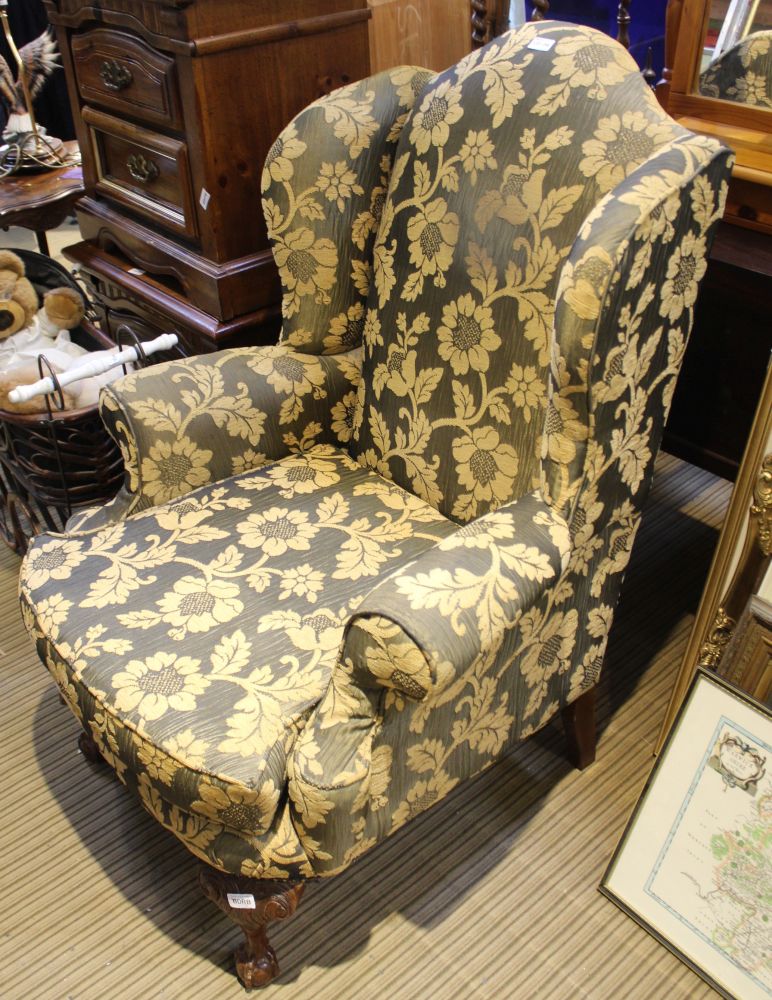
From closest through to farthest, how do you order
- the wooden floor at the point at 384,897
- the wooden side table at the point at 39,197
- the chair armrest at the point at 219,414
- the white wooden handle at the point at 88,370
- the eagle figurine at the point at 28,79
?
the wooden floor at the point at 384,897 < the chair armrest at the point at 219,414 < the white wooden handle at the point at 88,370 < the wooden side table at the point at 39,197 < the eagle figurine at the point at 28,79

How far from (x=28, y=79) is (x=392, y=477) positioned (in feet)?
4.93

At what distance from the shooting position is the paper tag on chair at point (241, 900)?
1.14 meters

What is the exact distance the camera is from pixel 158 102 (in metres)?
1.54

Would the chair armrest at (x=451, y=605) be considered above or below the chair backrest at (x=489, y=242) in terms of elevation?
below

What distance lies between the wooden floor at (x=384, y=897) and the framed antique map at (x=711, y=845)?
2.3 inches

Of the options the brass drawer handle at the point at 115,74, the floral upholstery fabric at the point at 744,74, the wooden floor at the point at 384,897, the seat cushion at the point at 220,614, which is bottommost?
the wooden floor at the point at 384,897

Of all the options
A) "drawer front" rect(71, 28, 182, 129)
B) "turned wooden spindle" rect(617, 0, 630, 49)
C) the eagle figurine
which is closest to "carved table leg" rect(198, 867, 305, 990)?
"drawer front" rect(71, 28, 182, 129)

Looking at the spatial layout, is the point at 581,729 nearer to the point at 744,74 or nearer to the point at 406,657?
the point at 406,657

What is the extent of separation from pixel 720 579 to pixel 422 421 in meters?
0.48

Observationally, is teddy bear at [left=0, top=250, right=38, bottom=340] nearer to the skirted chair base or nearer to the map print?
the skirted chair base

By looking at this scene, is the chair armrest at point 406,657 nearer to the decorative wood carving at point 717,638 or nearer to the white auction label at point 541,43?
the decorative wood carving at point 717,638

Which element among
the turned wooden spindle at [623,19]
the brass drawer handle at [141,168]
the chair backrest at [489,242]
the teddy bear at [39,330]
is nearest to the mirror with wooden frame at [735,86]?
the turned wooden spindle at [623,19]

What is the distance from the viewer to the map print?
46.1 inches

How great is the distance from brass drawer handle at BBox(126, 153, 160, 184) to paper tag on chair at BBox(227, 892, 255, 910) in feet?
3.93
